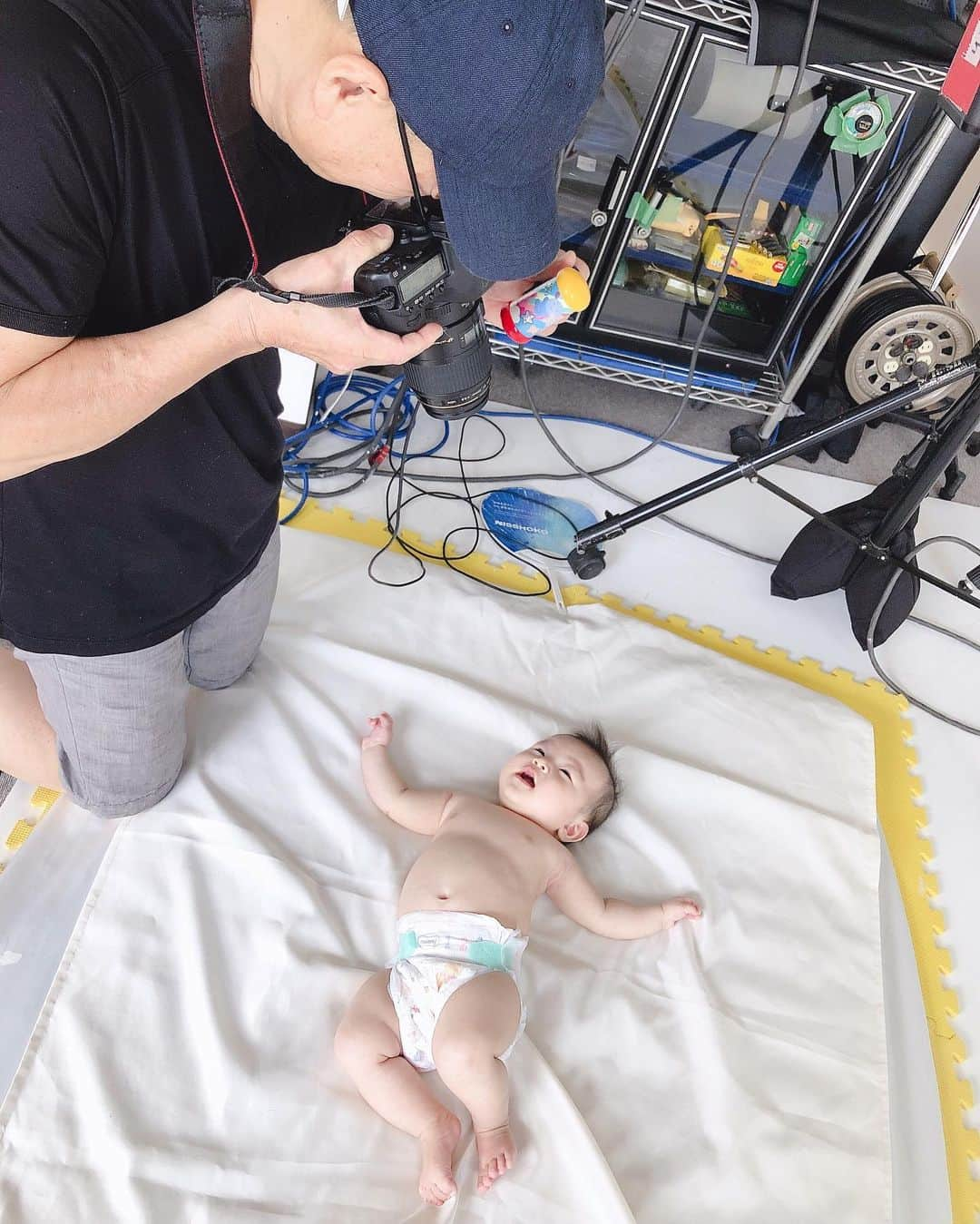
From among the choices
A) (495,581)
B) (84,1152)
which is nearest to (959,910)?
(495,581)

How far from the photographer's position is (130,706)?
3.48ft

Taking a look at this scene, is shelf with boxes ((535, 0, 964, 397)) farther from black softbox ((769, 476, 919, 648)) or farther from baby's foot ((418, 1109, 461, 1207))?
baby's foot ((418, 1109, 461, 1207))

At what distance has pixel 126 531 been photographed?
94 centimetres

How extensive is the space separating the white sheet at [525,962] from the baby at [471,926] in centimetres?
4

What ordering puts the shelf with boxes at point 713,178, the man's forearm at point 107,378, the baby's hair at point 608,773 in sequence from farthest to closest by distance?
the shelf with boxes at point 713,178 → the baby's hair at point 608,773 → the man's forearm at point 107,378

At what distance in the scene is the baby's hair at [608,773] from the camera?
1.25m

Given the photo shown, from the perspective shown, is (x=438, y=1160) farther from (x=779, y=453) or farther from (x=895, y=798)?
(x=779, y=453)

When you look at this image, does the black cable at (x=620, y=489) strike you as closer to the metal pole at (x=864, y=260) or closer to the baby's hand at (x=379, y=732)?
the metal pole at (x=864, y=260)

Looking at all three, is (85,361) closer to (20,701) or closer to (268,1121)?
(20,701)

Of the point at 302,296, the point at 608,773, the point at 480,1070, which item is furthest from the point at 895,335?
the point at 480,1070

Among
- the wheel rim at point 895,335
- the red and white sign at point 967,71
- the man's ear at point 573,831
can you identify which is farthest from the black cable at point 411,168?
the wheel rim at point 895,335

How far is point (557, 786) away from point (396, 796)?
0.24 m

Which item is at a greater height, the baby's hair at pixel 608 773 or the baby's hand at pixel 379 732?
the baby's hair at pixel 608 773

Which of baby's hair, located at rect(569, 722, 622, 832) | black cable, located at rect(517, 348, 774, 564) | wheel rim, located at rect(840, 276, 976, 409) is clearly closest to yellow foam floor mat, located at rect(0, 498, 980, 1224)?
black cable, located at rect(517, 348, 774, 564)
